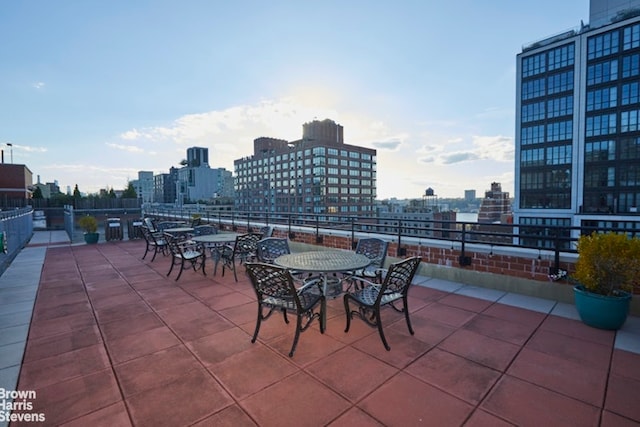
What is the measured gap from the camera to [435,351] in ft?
8.91

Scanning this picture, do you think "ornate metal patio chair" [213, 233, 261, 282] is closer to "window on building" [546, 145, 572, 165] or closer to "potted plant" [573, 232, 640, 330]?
"potted plant" [573, 232, 640, 330]

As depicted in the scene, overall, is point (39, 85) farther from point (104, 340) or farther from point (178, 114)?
point (104, 340)

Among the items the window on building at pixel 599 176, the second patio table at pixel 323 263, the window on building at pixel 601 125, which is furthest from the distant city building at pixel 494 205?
the second patio table at pixel 323 263

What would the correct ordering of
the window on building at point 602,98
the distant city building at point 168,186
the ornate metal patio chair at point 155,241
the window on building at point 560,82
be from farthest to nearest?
the distant city building at point 168,186, the window on building at point 560,82, the window on building at point 602,98, the ornate metal patio chair at point 155,241

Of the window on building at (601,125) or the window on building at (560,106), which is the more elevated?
the window on building at (560,106)

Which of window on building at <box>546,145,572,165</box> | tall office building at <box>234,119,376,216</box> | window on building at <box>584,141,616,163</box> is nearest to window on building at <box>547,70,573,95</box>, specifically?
window on building at <box>546,145,572,165</box>

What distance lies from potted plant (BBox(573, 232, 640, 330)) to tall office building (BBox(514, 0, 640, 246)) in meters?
36.1

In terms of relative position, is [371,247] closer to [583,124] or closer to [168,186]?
[583,124]

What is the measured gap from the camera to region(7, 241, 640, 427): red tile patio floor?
1904mm

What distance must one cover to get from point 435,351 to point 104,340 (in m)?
3.46

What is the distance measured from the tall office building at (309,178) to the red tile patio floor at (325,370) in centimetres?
7004

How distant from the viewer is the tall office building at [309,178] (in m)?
78.5

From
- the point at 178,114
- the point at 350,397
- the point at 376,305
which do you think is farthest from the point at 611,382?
the point at 178,114

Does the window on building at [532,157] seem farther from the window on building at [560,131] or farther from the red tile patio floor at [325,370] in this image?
the red tile patio floor at [325,370]
